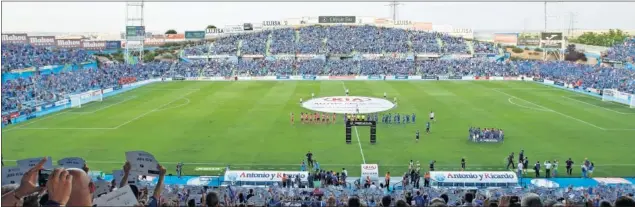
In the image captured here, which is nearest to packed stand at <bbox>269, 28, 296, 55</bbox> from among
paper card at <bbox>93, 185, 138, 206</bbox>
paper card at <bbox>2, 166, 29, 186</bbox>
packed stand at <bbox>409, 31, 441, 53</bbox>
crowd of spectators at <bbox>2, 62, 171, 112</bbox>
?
packed stand at <bbox>409, 31, 441, 53</bbox>

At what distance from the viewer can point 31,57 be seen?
65.2m

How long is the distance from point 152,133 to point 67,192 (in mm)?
33814

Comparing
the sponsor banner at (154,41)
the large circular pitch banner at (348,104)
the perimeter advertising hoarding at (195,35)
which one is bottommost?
the large circular pitch banner at (348,104)

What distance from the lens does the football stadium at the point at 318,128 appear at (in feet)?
54.0

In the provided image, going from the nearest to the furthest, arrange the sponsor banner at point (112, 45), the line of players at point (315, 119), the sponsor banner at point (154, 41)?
the line of players at point (315, 119) → the sponsor banner at point (112, 45) → the sponsor banner at point (154, 41)

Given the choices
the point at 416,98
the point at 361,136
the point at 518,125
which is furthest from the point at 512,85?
the point at 361,136

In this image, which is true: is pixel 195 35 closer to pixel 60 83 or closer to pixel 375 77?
pixel 375 77

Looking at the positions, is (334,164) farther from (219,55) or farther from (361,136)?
(219,55)

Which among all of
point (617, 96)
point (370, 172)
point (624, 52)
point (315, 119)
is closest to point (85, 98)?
point (315, 119)

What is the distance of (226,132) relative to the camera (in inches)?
1507

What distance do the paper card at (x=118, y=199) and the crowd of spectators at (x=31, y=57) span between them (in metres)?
58.4

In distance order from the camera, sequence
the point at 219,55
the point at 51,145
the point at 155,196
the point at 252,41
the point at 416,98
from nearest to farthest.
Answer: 1. the point at 155,196
2. the point at 51,145
3. the point at 416,98
4. the point at 219,55
5. the point at 252,41

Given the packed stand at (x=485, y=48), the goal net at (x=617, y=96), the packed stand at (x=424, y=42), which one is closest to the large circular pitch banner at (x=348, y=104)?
the goal net at (x=617, y=96)

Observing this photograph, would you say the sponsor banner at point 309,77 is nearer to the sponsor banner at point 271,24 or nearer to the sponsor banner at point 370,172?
the sponsor banner at point 271,24
